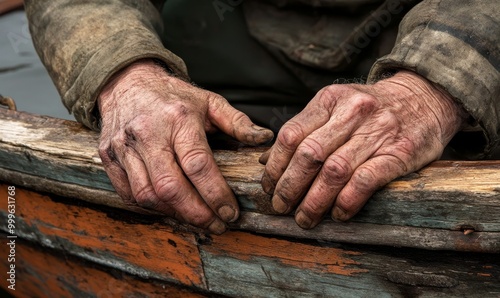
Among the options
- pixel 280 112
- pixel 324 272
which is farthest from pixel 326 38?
pixel 324 272

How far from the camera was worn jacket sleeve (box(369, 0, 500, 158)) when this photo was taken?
140 centimetres

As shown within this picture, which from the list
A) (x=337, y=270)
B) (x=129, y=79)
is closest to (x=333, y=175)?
(x=337, y=270)

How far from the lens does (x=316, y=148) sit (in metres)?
1.22

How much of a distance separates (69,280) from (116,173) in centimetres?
73

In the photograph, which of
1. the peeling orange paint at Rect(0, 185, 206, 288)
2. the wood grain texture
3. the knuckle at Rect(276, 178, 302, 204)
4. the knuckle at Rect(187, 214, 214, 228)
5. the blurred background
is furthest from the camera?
the blurred background

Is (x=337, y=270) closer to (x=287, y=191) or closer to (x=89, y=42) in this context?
(x=287, y=191)

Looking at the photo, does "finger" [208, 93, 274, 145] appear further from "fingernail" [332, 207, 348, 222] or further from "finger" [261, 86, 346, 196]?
"fingernail" [332, 207, 348, 222]

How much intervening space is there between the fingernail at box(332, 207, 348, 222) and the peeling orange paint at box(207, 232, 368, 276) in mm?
104

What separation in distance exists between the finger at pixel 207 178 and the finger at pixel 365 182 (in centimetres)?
22

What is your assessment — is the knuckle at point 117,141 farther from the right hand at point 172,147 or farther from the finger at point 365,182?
the finger at point 365,182

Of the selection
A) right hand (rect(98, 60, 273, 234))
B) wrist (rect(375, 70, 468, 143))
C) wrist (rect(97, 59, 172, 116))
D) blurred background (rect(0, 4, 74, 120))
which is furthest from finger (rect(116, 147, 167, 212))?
blurred background (rect(0, 4, 74, 120))

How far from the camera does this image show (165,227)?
1.56m

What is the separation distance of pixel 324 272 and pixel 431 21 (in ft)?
1.97

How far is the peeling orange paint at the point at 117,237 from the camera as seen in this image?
1577 mm
